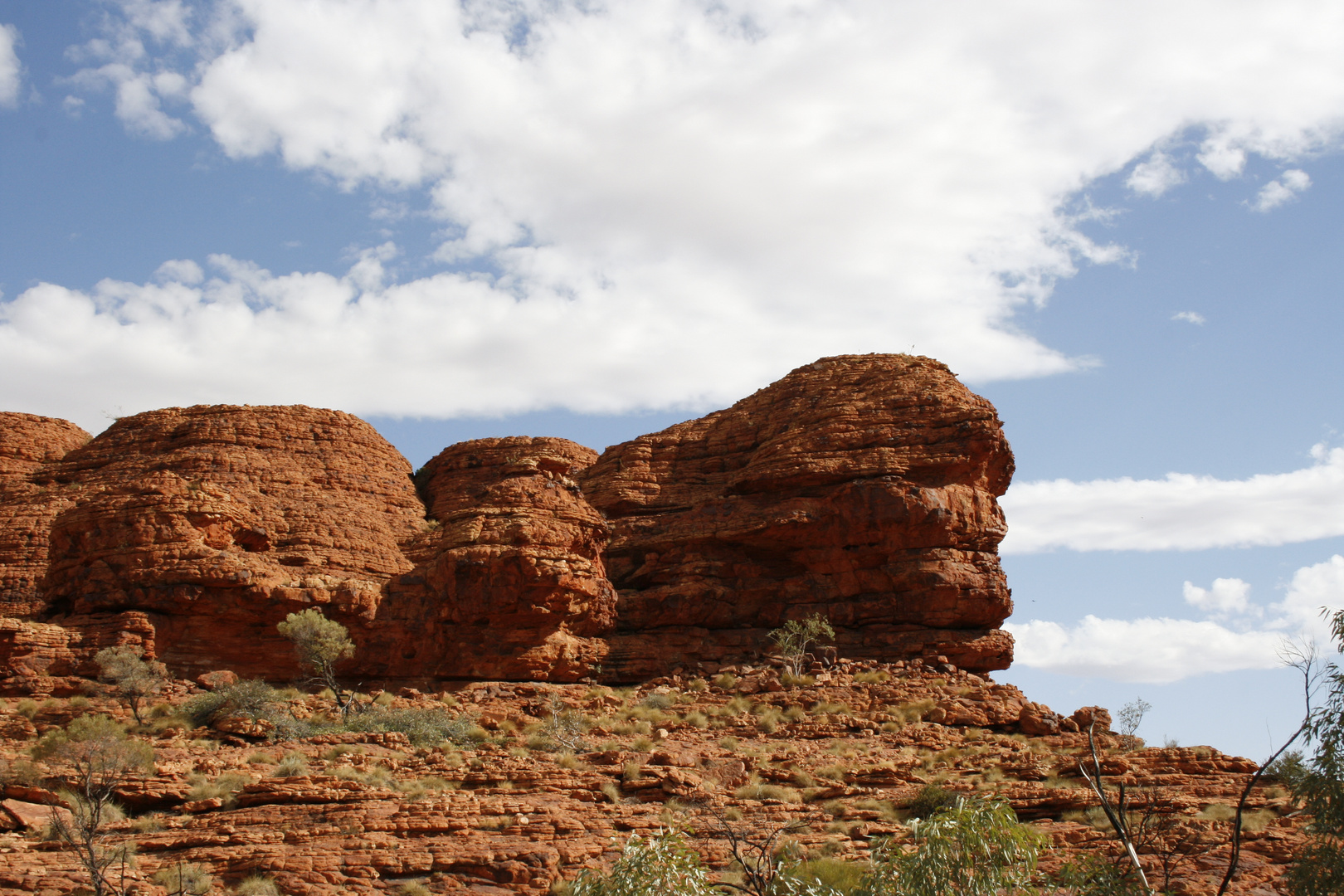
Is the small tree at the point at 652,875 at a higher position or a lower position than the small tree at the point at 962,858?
lower

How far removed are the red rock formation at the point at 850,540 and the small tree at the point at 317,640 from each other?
31.9ft

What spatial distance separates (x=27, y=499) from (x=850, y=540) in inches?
1251

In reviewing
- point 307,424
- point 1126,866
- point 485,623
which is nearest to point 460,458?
point 307,424

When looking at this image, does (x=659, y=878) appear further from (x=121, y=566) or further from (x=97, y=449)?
(x=97, y=449)

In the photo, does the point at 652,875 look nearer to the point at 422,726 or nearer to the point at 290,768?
the point at 290,768

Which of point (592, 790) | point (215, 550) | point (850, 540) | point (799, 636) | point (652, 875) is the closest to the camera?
point (652, 875)

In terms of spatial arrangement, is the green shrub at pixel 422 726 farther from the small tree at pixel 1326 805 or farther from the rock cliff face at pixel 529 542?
the small tree at pixel 1326 805

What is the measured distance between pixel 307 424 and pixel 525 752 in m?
24.1

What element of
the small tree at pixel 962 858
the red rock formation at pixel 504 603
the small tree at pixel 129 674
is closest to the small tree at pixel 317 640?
the red rock formation at pixel 504 603

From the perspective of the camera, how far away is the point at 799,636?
38312mm

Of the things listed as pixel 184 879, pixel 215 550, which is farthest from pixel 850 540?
pixel 184 879

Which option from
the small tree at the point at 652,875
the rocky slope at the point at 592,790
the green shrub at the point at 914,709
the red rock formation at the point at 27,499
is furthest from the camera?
the red rock formation at the point at 27,499

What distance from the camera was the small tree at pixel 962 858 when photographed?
13.4 m

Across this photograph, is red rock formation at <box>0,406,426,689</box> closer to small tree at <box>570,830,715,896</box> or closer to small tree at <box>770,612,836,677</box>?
small tree at <box>770,612,836,677</box>
